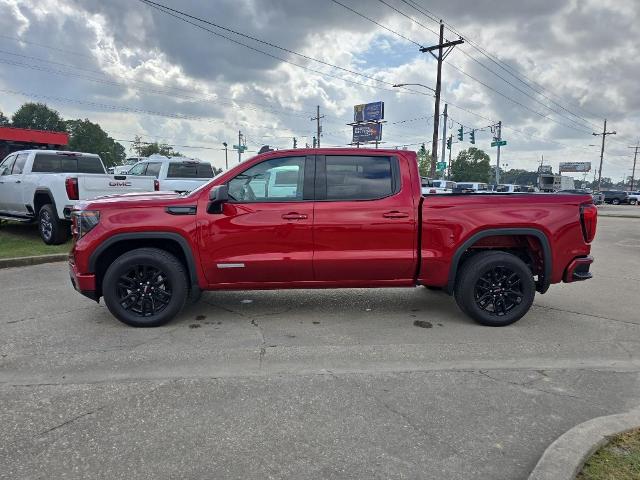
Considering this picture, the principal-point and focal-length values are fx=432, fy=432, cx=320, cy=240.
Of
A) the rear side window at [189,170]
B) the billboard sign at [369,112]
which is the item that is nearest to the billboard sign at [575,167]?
the billboard sign at [369,112]

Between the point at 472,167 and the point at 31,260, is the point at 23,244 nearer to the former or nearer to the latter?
the point at 31,260

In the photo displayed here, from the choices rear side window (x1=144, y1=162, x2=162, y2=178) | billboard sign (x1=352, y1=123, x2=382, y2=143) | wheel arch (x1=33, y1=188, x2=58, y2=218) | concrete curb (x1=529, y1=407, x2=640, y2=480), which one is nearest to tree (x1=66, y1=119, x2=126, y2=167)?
billboard sign (x1=352, y1=123, x2=382, y2=143)

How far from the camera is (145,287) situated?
4547 millimetres

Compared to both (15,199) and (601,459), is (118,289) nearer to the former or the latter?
(601,459)

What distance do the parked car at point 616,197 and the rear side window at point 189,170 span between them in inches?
2096

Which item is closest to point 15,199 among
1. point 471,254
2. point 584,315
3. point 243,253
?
point 243,253

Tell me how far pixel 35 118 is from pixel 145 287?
3970 inches

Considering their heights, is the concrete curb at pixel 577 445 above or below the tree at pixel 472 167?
below

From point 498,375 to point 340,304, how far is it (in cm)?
232

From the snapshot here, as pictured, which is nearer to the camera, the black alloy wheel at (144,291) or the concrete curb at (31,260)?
the black alloy wheel at (144,291)

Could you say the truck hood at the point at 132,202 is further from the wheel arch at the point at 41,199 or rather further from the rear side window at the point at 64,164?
the rear side window at the point at 64,164

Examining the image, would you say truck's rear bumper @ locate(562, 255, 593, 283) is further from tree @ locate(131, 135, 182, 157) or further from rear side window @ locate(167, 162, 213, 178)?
tree @ locate(131, 135, 182, 157)

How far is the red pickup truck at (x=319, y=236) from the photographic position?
175 inches

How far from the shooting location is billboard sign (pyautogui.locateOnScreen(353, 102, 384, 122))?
196 feet
